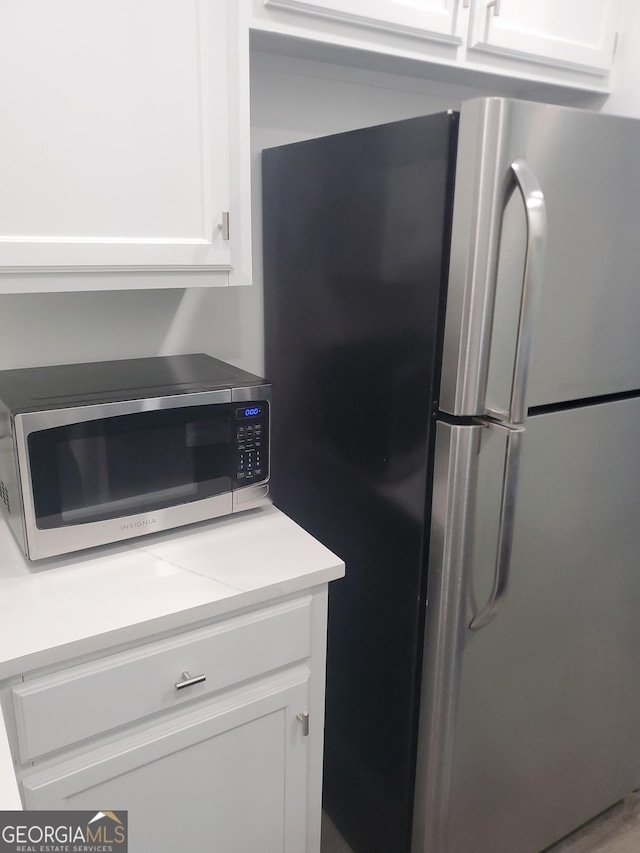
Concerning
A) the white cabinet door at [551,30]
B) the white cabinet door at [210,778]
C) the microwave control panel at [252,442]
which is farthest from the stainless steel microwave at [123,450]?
the white cabinet door at [551,30]

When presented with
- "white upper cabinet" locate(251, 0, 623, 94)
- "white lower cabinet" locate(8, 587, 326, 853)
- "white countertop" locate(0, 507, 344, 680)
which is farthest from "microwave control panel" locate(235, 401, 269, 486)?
"white upper cabinet" locate(251, 0, 623, 94)

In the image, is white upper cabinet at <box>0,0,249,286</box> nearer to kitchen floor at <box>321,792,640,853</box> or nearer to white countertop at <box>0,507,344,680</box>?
white countertop at <box>0,507,344,680</box>

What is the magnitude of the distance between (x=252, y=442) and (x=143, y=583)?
36 cm

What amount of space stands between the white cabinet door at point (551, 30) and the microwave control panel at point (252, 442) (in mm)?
929

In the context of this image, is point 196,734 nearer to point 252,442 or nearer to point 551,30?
point 252,442

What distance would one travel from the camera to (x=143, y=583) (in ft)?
3.67

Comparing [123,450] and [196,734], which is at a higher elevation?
[123,450]

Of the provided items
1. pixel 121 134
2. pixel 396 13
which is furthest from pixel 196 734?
pixel 396 13

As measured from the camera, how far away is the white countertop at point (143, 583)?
0.98 metres

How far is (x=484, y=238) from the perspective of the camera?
1035mm

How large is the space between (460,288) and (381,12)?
65 centimetres

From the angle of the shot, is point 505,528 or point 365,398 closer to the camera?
point 505,528

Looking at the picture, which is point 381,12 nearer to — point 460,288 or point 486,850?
point 460,288

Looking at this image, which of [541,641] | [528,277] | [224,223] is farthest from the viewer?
[541,641]
